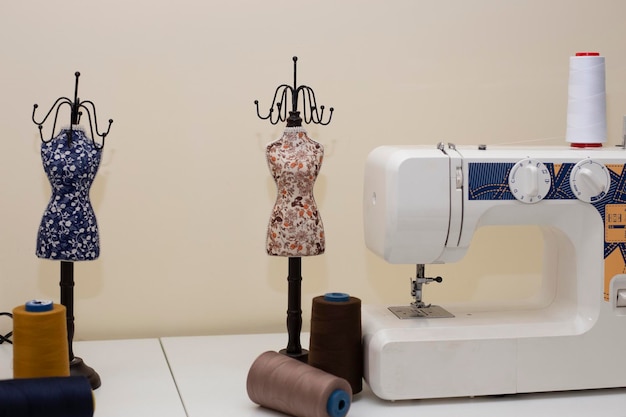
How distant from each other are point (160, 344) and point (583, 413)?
2.96 feet

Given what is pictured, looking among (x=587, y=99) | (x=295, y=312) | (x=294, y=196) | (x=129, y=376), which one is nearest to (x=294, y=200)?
(x=294, y=196)

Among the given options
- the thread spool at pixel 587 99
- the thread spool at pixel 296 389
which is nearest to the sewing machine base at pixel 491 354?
the thread spool at pixel 296 389

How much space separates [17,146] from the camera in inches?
78.5

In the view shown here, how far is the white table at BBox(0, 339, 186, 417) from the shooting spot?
1591 millimetres

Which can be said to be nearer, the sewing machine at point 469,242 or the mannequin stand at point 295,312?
the sewing machine at point 469,242

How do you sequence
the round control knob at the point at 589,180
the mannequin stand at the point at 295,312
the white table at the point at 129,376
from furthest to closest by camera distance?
1. the mannequin stand at the point at 295,312
2. the round control knob at the point at 589,180
3. the white table at the point at 129,376

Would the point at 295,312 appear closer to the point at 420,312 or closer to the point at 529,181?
the point at 420,312

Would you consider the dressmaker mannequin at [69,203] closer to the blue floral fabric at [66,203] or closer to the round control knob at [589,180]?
the blue floral fabric at [66,203]

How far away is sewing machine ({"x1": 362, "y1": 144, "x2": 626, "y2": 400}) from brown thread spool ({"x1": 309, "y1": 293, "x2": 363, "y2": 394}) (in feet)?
0.10

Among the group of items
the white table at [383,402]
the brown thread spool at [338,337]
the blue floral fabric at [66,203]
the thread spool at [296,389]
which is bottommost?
the white table at [383,402]

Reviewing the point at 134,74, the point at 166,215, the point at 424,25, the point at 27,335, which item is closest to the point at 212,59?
the point at 134,74

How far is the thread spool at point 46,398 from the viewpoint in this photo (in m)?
1.36

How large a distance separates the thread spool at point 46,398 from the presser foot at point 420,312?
2.01ft

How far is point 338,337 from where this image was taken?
1.65 m
